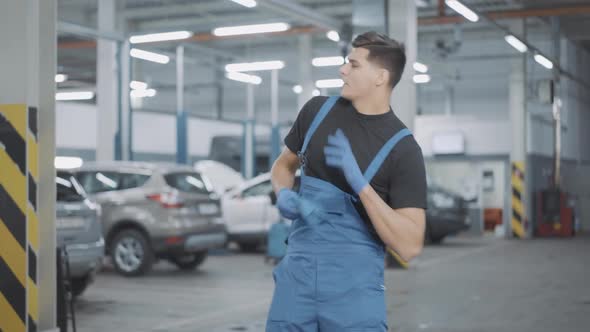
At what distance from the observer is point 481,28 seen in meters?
24.8

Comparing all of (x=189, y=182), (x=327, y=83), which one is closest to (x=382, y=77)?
(x=189, y=182)

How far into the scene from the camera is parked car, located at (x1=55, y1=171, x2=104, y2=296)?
9.73m

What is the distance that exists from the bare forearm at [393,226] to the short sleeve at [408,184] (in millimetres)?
53

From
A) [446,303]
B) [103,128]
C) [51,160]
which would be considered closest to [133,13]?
[103,128]

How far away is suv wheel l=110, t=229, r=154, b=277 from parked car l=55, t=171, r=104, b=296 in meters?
2.53

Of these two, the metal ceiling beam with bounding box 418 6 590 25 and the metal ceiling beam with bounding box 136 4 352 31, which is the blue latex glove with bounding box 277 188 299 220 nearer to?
the metal ceiling beam with bounding box 418 6 590 25

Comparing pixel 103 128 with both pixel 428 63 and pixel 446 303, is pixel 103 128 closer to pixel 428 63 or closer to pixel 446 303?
pixel 446 303

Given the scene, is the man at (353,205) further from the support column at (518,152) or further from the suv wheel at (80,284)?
the support column at (518,152)

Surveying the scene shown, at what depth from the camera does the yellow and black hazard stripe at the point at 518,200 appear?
22828 mm

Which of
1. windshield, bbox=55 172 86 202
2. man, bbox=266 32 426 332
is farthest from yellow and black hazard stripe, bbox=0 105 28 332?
man, bbox=266 32 426 332

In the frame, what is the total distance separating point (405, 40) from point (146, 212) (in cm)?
470

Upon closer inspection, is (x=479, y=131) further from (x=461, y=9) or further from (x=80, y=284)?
(x=80, y=284)

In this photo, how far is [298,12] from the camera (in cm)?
1471

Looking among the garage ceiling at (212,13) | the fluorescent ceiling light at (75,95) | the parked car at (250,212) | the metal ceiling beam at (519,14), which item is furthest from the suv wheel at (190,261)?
the fluorescent ceiling light at (75,95)
